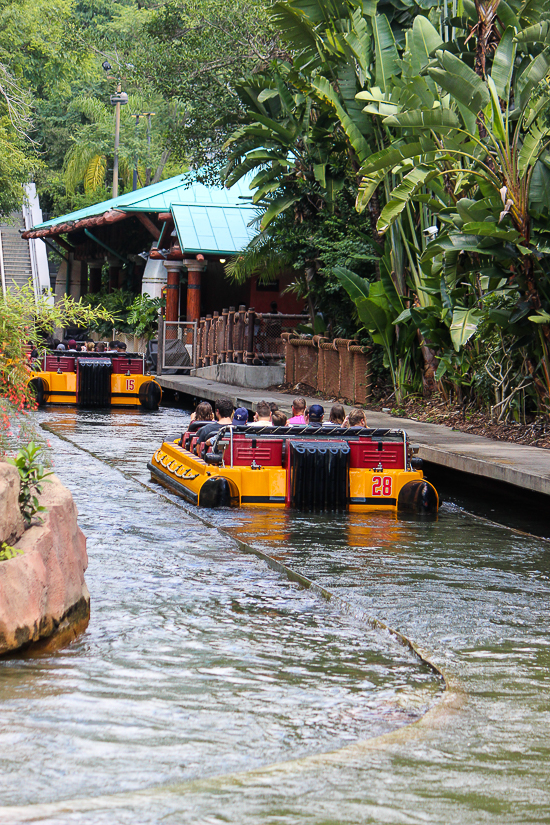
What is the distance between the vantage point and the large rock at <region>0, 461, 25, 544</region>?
6.11 m

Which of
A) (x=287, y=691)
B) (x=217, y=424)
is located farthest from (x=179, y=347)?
(x=287, y=691)

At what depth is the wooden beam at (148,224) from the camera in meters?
36.0

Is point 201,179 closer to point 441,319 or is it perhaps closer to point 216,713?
point 441,319

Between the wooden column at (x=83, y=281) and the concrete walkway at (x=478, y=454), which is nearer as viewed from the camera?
the concrete walkway at (x=478, y=454)

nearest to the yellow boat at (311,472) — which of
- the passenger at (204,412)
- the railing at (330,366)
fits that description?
the passenger at (204,412)

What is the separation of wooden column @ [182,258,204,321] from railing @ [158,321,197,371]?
514 millimetres

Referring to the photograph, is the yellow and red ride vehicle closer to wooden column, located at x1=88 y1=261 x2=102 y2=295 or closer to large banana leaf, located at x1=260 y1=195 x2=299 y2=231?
large banana leaf, located at x1=260 y1=195 x2=299 y2=231

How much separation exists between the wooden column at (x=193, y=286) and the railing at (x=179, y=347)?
20.2 inches

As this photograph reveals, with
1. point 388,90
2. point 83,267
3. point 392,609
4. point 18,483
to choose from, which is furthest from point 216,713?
point 83,267

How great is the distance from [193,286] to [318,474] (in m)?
21.6

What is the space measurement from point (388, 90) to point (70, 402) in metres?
11.2

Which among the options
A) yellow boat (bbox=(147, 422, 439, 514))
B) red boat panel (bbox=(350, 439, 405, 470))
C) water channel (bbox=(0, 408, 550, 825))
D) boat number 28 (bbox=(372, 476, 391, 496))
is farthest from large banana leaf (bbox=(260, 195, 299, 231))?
water channel (bbox=(0, 408, 550, 825))

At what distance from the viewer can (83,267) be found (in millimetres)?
49250

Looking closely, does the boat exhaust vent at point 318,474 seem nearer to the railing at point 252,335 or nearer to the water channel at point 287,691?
the water channel at point 287,691
